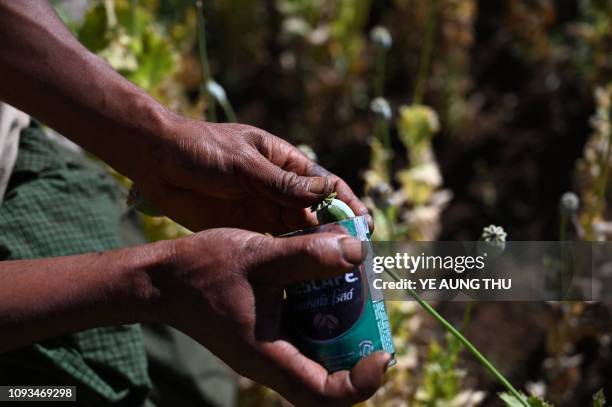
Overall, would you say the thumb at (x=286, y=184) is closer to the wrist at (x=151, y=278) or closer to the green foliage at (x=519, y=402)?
the wrist at (x=151, y=278)

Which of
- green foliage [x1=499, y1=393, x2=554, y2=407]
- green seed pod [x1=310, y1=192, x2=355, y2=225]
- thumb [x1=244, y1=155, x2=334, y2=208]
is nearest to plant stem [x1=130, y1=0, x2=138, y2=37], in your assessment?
thumb [x1=244, y1=155, x2=334, y2=208]

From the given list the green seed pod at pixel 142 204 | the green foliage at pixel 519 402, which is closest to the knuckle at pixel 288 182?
the green seed pod at pixel 142 204

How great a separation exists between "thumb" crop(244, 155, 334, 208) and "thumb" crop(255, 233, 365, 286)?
0.11m

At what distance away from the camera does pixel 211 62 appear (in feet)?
9.21

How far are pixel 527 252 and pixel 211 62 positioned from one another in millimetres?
1487

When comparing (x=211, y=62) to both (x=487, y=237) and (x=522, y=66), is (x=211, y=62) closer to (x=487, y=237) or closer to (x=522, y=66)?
(x=522, y=66)

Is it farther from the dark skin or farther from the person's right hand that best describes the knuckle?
the person's right hand

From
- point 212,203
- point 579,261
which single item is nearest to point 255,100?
point 579,261

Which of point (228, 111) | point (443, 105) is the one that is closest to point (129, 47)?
point (228, 111)

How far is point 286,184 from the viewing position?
35.7 inches

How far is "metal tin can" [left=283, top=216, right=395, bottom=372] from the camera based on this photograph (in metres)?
0.81

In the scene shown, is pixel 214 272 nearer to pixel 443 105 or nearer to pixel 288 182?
pixel 288 182

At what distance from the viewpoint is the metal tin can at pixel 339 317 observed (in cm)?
81

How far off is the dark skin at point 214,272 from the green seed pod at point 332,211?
14mm
